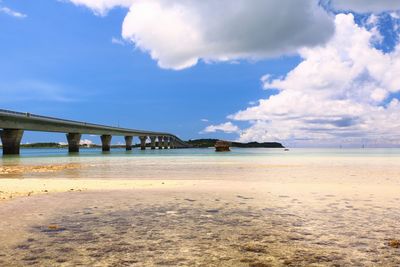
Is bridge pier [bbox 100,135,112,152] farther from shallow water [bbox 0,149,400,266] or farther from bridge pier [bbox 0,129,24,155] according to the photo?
shallow water [bbox 0,149,400,266]

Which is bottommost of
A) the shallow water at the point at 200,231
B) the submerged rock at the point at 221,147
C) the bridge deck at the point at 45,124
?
the shallow water at the point at 200,231

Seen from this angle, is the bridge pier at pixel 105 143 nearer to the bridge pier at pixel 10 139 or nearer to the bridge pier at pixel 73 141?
the bridge pier at pixel 73 141

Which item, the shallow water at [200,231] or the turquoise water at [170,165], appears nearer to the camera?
the shallow water at [200,231]

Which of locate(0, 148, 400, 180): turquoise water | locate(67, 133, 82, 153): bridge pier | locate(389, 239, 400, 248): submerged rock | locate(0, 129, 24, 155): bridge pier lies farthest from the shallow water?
locate(67, 133, 82, 153): bridge pier

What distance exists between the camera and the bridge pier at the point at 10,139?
82125 mm

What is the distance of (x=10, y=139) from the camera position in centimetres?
8206

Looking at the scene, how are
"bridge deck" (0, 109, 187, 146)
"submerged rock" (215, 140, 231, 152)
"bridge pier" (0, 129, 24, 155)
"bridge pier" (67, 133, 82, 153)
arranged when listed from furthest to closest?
"submerged rock" (215, 140, 231, 152)
"bridge pier" (67, 133, 82, 153)
"bridge pier" (0, 129, 24, 155)
"bridge deck" (0, 109, 187, 146)

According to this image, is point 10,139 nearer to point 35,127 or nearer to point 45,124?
point 35,127

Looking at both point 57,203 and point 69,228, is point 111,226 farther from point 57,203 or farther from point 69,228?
point 57,203

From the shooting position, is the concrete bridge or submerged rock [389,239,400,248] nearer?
submerged rock [389,239,400,248]

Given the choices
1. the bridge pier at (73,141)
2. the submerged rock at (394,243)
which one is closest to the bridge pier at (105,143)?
the bridge pier at (73,141)

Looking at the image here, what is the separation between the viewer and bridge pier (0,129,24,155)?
8212 cm

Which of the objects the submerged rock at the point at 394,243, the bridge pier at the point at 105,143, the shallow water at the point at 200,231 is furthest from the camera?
the bridge pier at the point at 105,143

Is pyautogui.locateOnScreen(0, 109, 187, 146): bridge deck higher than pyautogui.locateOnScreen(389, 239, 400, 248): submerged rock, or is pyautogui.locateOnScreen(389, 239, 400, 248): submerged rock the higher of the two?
pyautogui.locateOnScreen(0, 109, 187, 146): bridge deck
